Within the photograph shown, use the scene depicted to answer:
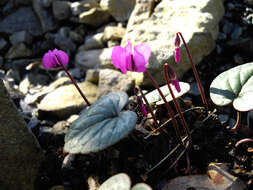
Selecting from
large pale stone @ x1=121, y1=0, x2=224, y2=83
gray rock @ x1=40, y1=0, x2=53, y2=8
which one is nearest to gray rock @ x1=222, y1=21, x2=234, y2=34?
large pale stone @ x1=121, y1=0, x2=224, y2=83

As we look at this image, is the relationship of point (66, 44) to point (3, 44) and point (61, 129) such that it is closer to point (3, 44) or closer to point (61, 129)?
point (3, 44)

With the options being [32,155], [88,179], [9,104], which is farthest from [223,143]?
[9,104]

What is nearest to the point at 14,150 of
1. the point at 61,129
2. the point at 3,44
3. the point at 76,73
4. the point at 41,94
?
the point at 61,129

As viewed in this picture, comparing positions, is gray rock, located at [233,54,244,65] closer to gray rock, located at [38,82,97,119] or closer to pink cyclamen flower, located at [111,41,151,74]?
gray rock, located at [38,82,97,119]

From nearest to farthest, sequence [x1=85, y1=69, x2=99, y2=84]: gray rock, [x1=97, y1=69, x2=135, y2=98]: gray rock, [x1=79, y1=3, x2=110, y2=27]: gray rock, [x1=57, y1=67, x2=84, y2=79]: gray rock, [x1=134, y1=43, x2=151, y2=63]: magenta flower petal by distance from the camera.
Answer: [x1=134, y1=43, x2=151, y2=63]: magenta flower petal
[x1=97, y1=69, x2=135, y2=98]: gray rock
[x1=85, y1=69, x2=99, y2=84]: gray rock
[x1=57, y1=67, x2=84, y2=79]: gray rock
[x1=79, y1=3, x2=110, y2=27]: gray rock

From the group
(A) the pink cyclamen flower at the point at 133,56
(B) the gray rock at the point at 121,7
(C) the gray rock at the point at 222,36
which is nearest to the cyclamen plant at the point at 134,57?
(A) the pink cyclamen flower at the point at 133,56

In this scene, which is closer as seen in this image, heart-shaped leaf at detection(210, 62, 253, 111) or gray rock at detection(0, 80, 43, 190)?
heart-shaped leaf at detection(210, 62, 253, 111)
